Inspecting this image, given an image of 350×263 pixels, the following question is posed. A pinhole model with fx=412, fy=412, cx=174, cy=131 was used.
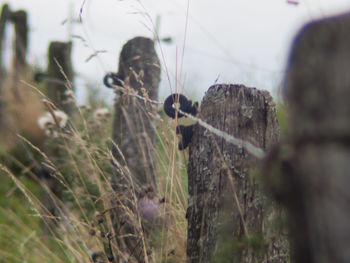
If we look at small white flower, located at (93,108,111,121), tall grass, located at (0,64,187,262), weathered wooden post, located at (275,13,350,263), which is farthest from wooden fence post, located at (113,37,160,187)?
weathered wooden post, located at (275,13,350,263)

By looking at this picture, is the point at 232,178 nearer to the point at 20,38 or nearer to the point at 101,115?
the point at 101,115

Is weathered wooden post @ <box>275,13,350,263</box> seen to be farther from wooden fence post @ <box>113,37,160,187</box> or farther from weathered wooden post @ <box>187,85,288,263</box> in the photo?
wooden fence post @ <box>113,37,160,187</box>

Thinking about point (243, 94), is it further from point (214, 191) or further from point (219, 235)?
point (219, 235)

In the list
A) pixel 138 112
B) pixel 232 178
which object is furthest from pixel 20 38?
pixel 232 178

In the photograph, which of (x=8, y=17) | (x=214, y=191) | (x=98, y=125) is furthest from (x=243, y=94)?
(x=8, y=17)

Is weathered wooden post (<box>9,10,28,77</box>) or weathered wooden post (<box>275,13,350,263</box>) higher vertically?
weathered wooden post (<box>9,10,28,77</box>)

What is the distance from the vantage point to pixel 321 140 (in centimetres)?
65

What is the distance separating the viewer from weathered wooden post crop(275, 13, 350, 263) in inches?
24.9

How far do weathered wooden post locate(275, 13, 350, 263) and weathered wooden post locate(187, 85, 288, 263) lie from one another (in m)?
0.83

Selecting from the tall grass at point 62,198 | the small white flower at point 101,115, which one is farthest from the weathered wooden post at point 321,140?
the small white flower at point 101,115

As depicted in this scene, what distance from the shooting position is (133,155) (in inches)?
127

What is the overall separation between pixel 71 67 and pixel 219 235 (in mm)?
3650

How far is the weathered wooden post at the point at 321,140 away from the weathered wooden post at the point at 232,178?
833mm

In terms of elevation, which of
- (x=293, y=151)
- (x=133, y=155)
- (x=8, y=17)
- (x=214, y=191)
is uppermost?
(x=8, y=17)
